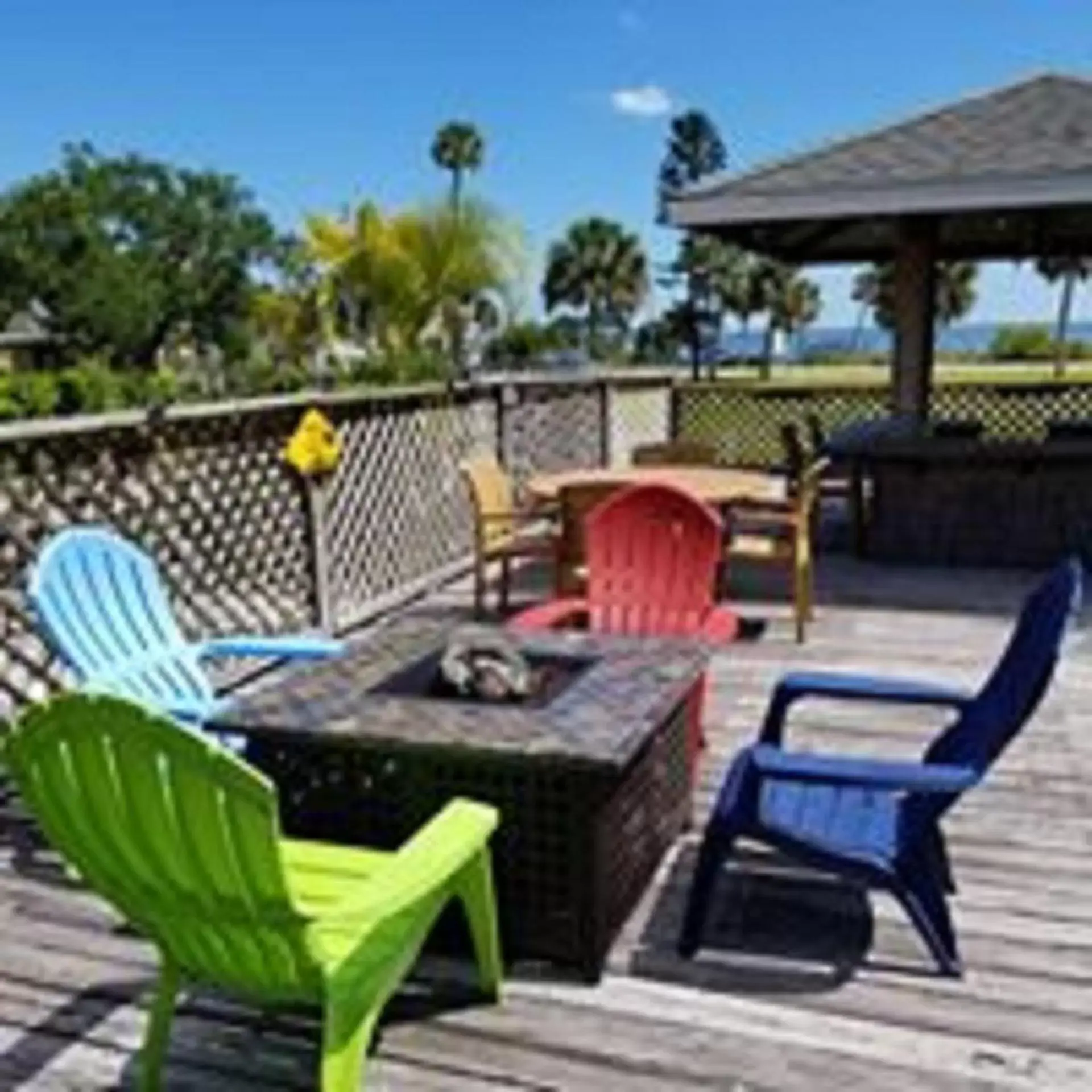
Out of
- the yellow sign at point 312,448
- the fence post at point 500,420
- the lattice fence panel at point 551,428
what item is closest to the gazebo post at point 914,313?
the lattice fence panel at point 551,428

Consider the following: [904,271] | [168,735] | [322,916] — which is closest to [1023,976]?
[322,916]

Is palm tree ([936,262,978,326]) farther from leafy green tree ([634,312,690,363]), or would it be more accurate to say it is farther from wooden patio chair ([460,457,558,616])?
wooden patio chair ([460,457,558,616])

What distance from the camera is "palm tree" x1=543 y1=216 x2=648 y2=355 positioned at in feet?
165

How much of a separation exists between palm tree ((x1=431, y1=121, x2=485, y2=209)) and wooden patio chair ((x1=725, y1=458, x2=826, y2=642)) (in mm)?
46363

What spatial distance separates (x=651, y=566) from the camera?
15.5ft

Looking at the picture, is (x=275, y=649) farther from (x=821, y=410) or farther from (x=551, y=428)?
(x=821, y=410)

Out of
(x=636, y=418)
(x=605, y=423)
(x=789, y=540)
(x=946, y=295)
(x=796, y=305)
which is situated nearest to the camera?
(x=789, y=540)

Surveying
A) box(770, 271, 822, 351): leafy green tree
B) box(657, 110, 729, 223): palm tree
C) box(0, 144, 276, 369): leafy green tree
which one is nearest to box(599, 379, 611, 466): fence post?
box(770, 271, 822, 351): leafy green tree

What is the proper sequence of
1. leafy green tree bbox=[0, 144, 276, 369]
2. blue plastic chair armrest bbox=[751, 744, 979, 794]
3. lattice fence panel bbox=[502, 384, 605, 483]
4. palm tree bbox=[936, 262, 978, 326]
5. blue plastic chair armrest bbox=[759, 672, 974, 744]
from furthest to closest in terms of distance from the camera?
leafy green tree bbox=[0, 144, 276, 369]
palm tree bbox=[936, 262, 978, 326]
lattice fence panel bbox=[502, 384, 605, 483]
blue plastic chair armrest bbox=[759, 672, 974, 744]
blue plastic chair armrest bbox=[751, 744, 979, 794]

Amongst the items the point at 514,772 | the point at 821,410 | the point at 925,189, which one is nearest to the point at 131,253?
the point at 821,410

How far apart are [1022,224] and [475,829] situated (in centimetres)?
845

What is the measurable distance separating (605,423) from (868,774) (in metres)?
8.00

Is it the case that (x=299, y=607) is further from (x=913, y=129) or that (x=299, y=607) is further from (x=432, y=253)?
(x=432, y=253)

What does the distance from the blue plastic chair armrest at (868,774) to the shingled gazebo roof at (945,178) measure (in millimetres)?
5475
